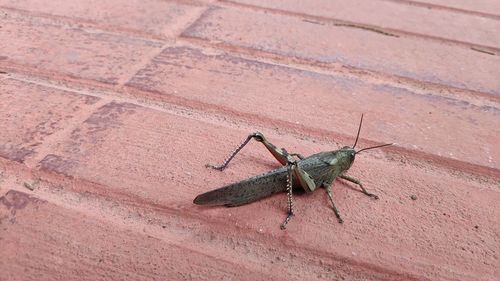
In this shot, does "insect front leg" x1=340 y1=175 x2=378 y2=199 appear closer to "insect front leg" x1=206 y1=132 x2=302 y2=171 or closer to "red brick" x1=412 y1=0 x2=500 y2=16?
"insect front leg" x1=206 y1=132 x2=302 y2=171

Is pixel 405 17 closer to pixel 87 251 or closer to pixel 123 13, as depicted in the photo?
pixel 123 13

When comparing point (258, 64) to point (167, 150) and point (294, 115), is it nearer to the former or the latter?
point (294, 115)

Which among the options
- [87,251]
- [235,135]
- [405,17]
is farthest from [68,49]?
[405,17]

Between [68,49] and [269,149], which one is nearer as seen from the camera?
[269,149]

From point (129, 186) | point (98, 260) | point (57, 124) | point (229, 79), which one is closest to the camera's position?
point (98, 260)

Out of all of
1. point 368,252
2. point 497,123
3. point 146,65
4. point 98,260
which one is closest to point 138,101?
point 146,65

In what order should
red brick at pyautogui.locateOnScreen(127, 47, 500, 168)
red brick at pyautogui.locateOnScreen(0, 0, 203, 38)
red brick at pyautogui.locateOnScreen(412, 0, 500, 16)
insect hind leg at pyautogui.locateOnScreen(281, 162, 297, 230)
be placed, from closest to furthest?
insect hind leg at pyautogui.locateOnScreen(281, 162, 297, 230) → red brick at pyautogui.locateOnScreen(127, 47, 500, 168) → red brick at pyautogui.locateOnScreen(0, 0, 203, 38) → red brick at pyautogui.locateOnScreen(412, 0, 500, 16)

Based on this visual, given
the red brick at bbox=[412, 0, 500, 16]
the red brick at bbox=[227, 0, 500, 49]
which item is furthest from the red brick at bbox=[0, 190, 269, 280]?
the red brick at bbox=[412, 0, 500, 16]
